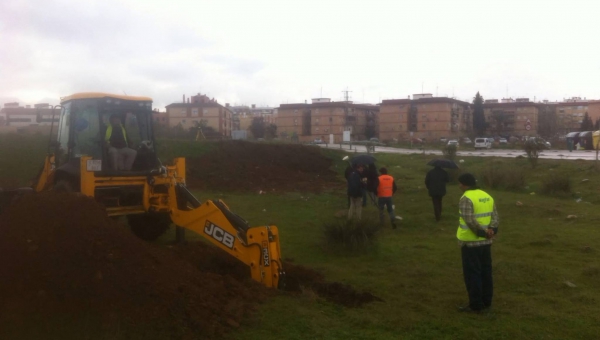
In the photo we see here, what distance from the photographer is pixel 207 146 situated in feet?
103

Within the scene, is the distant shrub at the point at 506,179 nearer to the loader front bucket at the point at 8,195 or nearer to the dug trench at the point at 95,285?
the dug trench at the point at 95,285

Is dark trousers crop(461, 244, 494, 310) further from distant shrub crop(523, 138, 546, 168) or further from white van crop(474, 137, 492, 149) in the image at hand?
white van crop(474, 137, 492, 149)

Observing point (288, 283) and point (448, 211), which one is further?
point (448, 211)

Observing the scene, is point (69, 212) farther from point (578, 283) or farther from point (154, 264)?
point (578, 283)

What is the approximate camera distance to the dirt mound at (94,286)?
552cm

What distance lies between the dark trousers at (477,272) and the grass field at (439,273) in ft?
0.73

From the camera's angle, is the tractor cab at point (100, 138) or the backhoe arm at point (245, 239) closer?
the backhoe arm at point (245, 239)

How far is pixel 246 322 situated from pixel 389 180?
834cm

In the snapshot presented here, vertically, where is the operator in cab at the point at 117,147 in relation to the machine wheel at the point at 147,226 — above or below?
above

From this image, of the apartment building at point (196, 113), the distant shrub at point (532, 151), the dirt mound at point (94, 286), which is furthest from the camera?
the apartment building at point (196, 113)

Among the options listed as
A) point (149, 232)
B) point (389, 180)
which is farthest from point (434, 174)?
point (149, 232)

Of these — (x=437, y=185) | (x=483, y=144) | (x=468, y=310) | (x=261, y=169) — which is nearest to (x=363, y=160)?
(x=437, y=185)

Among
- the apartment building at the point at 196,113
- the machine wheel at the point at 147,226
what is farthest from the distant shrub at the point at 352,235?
the apartment building at the point at 196,113

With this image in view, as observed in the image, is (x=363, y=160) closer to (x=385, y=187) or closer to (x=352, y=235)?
(x=385, y=187)
